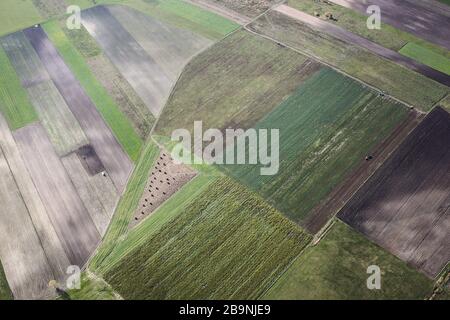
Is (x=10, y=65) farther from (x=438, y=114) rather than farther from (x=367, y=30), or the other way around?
(x=438, y=114)

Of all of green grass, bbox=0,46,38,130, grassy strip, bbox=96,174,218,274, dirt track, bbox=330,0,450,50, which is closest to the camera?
grassy strip, bbox=96,174,218,274

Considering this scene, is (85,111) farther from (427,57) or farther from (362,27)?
(427,57)

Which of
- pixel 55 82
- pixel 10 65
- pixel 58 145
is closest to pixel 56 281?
pixel 58 145

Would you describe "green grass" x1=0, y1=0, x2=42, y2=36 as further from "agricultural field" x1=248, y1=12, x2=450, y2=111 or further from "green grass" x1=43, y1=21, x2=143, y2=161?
"agricultural field" x1=248, y1=12, x2=450, y2=111

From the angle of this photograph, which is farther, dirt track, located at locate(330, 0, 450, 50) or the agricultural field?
dirt track, located at locate(330, 0, 450, 50)

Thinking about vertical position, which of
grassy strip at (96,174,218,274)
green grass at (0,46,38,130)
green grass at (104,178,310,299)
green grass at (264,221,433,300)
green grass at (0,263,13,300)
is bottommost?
green grass at (264,221,433,300)

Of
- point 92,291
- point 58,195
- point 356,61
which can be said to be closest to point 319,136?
point 356,61

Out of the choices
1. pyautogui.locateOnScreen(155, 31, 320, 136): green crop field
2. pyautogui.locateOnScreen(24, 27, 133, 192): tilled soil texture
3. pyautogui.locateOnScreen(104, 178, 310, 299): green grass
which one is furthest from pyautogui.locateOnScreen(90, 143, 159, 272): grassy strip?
pyautogui.locateOnScreen(155, 31, 320, 136): green crop field

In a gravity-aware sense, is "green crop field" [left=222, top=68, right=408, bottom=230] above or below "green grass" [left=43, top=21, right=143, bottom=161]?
below
